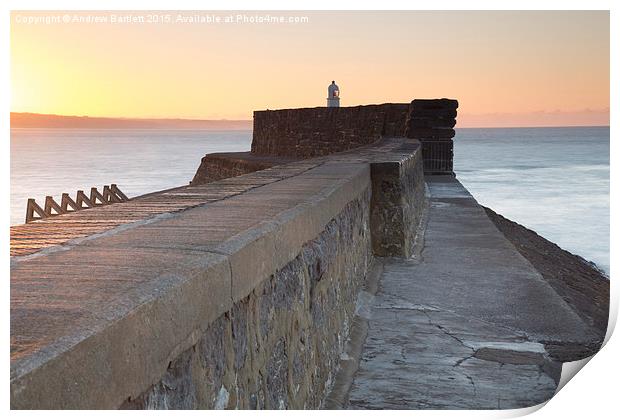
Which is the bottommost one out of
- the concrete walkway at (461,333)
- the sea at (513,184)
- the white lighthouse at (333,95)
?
the sea at (513,184)

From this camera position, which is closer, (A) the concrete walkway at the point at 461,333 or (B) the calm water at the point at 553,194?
(A) the concrete walkway at the point at 461,333

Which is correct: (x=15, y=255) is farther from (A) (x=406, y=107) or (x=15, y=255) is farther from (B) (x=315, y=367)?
(A) (x=406, y=107)

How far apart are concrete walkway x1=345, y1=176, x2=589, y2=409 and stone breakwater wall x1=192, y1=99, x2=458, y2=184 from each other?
38.4ft

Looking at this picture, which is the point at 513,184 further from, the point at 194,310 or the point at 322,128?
the point at 194,310

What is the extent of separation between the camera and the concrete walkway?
13.9 feet

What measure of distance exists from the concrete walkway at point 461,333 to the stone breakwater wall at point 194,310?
1.03 feet

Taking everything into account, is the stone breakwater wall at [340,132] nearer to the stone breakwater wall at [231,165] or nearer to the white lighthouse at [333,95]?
the stone breakwater wall at [231,165]

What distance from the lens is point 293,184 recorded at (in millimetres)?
5066

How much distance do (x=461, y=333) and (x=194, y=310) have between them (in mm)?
3391

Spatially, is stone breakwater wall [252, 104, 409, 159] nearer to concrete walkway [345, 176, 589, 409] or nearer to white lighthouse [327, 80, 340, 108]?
white lighthouse [327, 80, 340, 108]

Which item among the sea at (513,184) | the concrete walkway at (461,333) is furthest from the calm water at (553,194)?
the concrete walkway at (461,333)

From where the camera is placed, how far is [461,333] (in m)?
5.24

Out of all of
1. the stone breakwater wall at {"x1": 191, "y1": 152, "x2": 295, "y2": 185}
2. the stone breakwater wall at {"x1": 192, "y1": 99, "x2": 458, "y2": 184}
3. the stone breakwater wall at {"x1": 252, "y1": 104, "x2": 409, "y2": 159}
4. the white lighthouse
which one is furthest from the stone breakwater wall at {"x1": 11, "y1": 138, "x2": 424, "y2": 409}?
the white lighthouse

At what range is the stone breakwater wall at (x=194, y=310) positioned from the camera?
158cm
